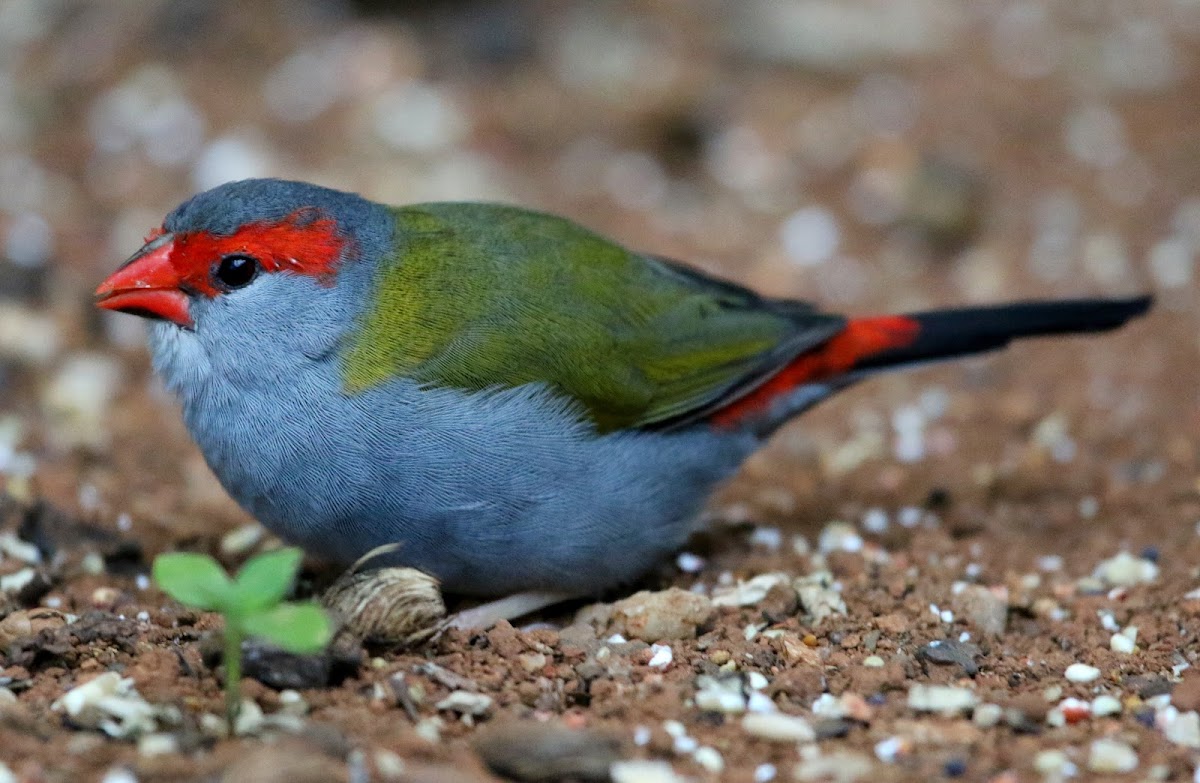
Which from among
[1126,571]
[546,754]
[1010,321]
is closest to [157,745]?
[546,754]

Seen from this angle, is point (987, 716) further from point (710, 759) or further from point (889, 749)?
point (710, 759)

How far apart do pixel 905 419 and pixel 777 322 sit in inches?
44.7

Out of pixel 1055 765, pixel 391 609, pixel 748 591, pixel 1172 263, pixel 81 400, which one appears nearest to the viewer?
pixel 1055 765

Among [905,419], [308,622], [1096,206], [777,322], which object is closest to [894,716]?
[308,622]

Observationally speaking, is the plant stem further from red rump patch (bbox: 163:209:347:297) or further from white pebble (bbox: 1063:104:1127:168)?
white pebble (bbox: 1063:104:1127:168)

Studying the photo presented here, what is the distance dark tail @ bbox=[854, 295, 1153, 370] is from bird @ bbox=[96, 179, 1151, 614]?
0.62 meters

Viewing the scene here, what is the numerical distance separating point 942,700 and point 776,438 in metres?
2.16

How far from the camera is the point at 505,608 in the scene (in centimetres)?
366

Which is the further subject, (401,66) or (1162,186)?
(401,66)

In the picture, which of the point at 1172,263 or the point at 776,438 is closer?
the point at 776,438

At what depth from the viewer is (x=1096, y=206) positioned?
5957 mm

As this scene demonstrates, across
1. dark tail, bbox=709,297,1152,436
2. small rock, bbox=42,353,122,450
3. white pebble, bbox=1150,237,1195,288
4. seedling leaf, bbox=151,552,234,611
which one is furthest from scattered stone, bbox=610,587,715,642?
white pebble, bbox=1150,237,1195,288

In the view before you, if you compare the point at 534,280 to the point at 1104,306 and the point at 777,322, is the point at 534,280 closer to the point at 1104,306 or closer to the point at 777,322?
the point at 777,322

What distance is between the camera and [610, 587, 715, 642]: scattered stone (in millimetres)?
3318
